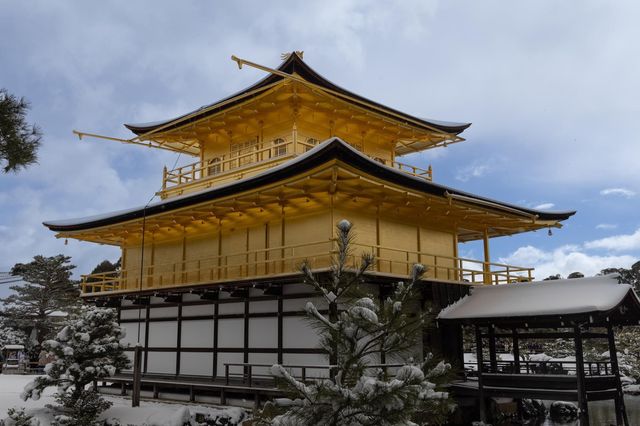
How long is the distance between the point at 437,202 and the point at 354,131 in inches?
258

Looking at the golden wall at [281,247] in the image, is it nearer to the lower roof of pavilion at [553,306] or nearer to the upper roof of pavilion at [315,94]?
the lower roof of pavilion at [553,306]

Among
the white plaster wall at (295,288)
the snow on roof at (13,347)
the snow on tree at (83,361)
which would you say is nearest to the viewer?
the snow on tree at (83,361)

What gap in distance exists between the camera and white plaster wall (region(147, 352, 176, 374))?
23.7m

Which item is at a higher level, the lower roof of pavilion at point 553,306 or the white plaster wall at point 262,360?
the lower roof of pavilion at point 553,306

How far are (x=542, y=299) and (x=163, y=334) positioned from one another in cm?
1472

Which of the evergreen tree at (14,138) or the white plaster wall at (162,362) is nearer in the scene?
the evergreen tree at (14,138)

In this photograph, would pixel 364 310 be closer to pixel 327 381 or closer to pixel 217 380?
pixel 327 381

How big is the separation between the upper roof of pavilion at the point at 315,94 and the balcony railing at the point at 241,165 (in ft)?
5.87

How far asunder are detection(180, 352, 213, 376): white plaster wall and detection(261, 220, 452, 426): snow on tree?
1591cm

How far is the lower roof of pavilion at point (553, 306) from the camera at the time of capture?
1711cm

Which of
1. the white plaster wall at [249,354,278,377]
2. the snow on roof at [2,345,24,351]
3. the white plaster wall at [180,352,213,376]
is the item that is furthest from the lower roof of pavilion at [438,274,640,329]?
the snow on roof at [2,345,24,351]

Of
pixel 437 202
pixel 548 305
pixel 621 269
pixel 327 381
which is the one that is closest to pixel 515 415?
pixel 548 305

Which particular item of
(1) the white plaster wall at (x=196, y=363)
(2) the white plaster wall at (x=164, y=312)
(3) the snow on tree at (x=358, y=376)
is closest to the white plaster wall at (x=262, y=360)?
(1) the white plaster wall at (x=196, y=363)

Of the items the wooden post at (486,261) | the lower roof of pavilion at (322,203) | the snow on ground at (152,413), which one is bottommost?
the snow on ground at (152,413)
